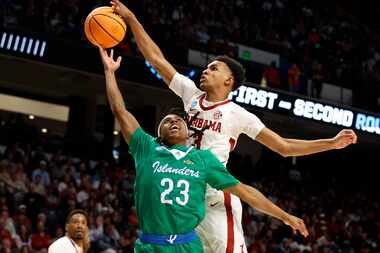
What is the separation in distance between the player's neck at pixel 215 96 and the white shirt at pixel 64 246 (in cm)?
200

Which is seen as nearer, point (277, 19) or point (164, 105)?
point (164, 105)

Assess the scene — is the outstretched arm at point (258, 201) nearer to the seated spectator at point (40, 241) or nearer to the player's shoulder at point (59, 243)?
the player's shoulder at point (59, 243)

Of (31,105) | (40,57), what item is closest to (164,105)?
(31,105)

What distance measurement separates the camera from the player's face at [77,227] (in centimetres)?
692

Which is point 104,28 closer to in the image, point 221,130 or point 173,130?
point 221,130

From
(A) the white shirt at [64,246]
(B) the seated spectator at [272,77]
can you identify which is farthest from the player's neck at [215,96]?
(B) the seated spectator at [272,77]

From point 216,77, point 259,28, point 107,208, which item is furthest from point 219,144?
point 259,28

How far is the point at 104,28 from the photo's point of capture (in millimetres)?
5648

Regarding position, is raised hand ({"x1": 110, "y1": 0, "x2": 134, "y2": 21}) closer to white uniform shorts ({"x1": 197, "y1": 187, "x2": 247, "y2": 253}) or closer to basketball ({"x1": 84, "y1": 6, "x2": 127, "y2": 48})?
basketball ({"x1": 84, "y1": 6, "x2": 127, "y2": 48})

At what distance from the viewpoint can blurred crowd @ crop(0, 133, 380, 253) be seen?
1309 centimetres

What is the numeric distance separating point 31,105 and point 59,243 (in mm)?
15992

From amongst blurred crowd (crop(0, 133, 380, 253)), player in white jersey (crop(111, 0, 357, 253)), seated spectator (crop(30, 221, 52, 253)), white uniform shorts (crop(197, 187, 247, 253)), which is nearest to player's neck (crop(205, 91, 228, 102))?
player in white jersey (crop(111, 0, 357, 253))

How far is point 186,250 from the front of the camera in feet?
14.9

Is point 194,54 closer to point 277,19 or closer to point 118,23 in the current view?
point 277,19
